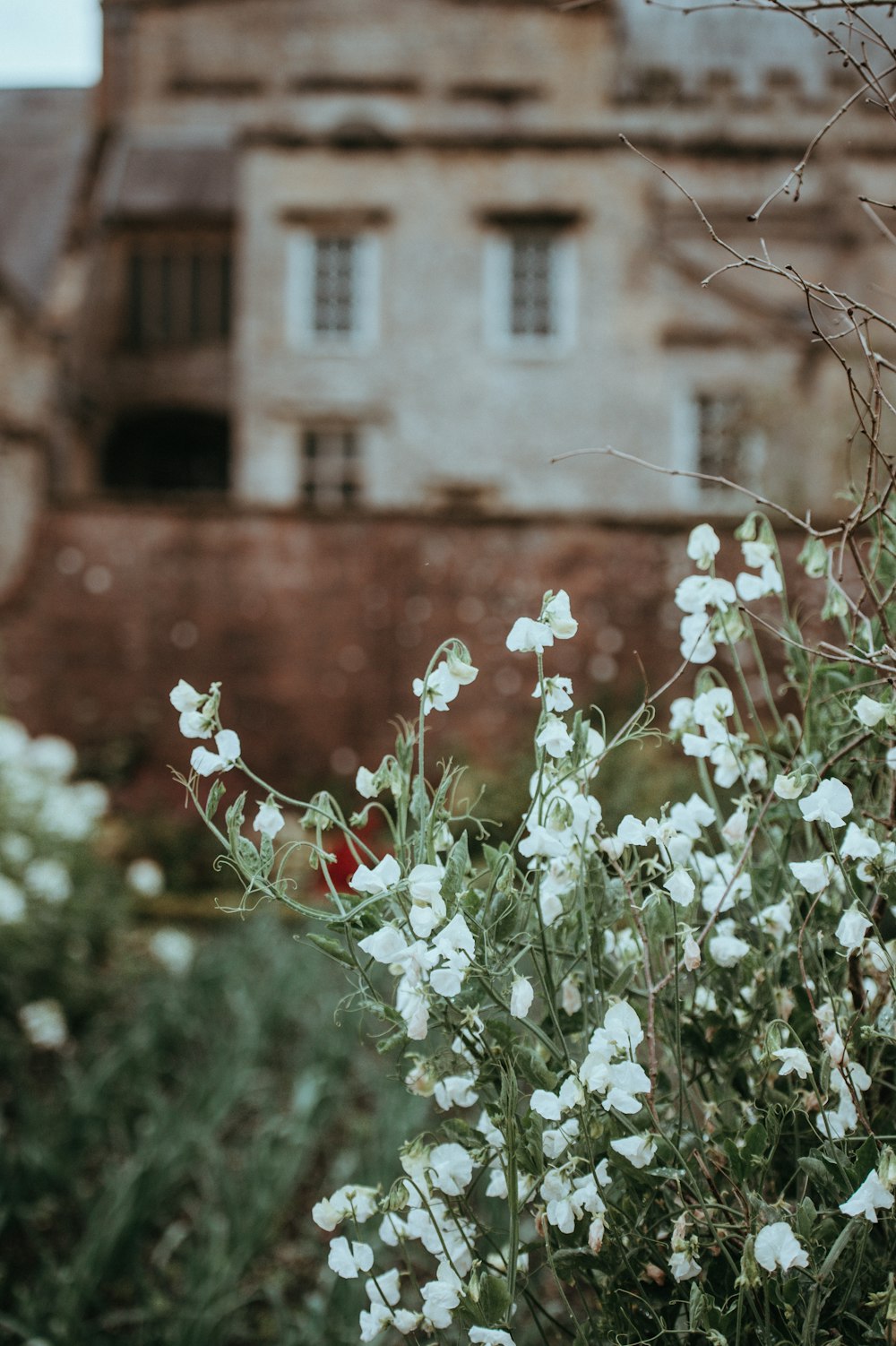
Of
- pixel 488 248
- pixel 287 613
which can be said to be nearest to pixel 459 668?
pixel 287 613

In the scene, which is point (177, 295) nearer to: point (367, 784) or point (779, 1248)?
point (367, 784)

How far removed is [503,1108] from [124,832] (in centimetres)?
648

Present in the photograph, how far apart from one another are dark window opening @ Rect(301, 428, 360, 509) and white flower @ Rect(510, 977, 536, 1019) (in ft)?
43.9

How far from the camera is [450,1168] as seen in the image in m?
1.12

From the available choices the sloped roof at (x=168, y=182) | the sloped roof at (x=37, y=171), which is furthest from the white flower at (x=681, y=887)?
the sloped roof at (x=168, y=182)

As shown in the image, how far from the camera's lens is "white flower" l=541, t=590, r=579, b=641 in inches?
44.0

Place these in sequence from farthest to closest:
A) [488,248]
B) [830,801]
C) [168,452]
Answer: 1. [168,452]
2. [488,248]
3. [830,801]

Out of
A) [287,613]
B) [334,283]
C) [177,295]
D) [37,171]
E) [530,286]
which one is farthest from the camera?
[37,171]

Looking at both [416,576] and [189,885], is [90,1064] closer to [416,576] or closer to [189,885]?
[189,885]

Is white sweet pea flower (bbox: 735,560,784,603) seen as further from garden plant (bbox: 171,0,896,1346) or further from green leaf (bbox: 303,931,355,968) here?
green leaf (bbox: 303,931,355,968)

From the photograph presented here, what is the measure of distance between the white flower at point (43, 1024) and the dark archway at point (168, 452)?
43.7ft

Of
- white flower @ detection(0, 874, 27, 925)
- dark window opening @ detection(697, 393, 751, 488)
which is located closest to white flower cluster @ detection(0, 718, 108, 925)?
white flower @ detection(0, 874, 27, 925)

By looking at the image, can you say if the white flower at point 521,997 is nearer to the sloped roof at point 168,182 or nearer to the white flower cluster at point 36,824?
the white flower cluster at point 36,824

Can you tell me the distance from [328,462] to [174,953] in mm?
10473
